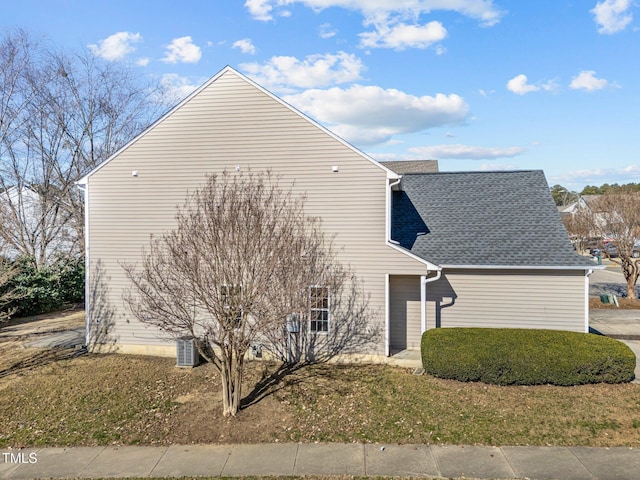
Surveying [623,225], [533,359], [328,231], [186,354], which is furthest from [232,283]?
[623,225]

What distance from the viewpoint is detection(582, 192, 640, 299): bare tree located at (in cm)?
2052

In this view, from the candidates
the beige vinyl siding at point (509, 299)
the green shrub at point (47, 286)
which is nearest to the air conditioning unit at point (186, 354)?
the beige vinyl siding at point (509, 299)

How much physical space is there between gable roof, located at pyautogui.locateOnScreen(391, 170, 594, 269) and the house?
5 cm

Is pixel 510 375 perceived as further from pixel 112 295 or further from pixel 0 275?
pixel 0 275

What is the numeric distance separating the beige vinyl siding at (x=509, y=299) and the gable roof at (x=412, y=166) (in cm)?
1329

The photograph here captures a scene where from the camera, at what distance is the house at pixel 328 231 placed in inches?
435

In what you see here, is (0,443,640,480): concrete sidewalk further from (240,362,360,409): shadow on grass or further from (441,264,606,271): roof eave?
(441,264,606,271): roof eave

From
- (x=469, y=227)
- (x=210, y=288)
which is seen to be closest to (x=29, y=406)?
(x=210, y=288)

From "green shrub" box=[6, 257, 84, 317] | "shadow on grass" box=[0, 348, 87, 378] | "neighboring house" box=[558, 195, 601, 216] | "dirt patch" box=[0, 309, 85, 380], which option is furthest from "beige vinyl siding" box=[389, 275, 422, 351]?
"neighboring house" box=[558, 195, 601, 216]

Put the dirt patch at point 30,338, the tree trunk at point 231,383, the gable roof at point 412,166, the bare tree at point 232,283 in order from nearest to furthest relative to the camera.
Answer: the bare tree at point 232,283 < the tree trunk at point 231,383 < the dirt patch at point 30,338 < the gable roof at point 412,166

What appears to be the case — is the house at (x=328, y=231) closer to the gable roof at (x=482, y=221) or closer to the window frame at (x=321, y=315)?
the gable roof at (x=482, y=221)

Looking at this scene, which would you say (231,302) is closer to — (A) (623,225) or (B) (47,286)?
(B) (47,286)

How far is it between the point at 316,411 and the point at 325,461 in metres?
1.80

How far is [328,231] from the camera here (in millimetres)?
11141
